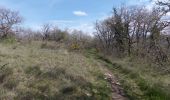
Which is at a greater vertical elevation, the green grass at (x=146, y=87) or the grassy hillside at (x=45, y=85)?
the grassy hillside at (x=45, y=85)

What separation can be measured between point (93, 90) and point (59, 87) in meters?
1.51

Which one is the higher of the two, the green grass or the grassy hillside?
the grassy hillside

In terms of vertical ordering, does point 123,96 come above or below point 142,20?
below

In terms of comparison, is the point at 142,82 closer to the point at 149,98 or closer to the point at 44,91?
the point at 149,98

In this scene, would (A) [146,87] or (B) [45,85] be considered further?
(A) [146,87]

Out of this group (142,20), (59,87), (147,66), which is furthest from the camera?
(142,20)

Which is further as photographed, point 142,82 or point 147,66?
point 147,66

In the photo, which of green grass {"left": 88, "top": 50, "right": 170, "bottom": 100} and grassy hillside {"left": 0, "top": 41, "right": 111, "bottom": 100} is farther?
green grass {"left": 88, "top": 50, "right": 170, "bottom": 100}

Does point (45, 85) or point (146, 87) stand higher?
point (45, 85)

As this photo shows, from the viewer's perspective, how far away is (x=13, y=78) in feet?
39.3

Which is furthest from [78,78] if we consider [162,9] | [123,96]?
[162,9]

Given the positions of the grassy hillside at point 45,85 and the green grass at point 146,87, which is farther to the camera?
the green grass at point 146,87

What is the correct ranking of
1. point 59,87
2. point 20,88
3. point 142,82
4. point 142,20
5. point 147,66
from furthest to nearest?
point 142,20
point 147,66
point 142,82
point 59,87
point 20,88

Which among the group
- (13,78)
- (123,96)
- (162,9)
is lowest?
(123,96)
